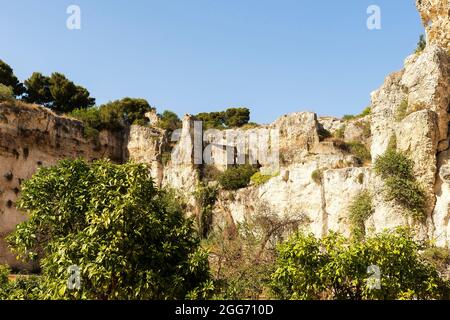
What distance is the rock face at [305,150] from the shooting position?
61.6 feet

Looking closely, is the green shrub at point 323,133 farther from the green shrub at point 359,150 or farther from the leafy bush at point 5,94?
the leafy bush at point 5,94

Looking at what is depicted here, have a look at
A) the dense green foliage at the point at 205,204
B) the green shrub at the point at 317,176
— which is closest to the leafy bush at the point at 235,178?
the dense green foliage at the point at 205,204

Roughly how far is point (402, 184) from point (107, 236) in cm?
1189

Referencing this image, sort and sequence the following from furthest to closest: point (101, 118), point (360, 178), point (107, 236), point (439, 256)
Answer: point (101, 118)
point (360, 178)
point (439, 256)
point (107, 236)

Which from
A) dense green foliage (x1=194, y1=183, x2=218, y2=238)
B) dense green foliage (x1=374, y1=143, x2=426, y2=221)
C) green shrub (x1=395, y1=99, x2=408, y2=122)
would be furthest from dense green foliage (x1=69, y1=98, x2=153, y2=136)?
dense green foliage (x1=374, y1=143, x2=426, y2=221)

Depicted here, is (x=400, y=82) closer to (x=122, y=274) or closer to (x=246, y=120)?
(x=122, y=274)

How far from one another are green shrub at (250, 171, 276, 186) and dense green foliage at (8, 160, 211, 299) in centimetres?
1565

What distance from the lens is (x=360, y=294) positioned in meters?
11.7

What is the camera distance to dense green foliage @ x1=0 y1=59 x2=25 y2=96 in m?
40.1

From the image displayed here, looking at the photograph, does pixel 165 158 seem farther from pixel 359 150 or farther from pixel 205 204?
pixel 359 150

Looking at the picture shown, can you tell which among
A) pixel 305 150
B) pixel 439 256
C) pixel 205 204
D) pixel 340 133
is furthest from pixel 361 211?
pixel 340 133

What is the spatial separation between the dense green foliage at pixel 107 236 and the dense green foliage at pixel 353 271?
2.07 metres

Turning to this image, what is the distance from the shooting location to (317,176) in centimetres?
2492
